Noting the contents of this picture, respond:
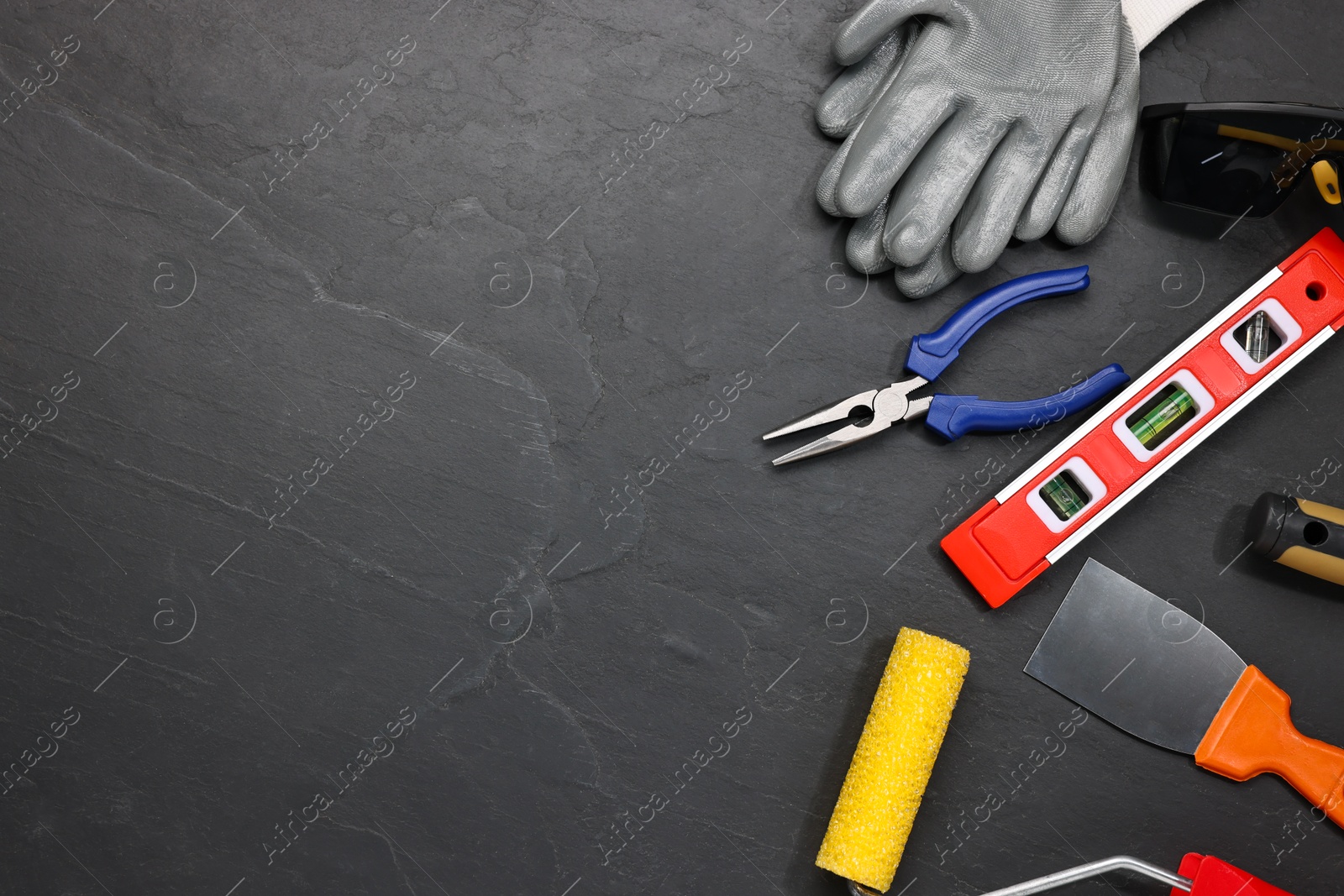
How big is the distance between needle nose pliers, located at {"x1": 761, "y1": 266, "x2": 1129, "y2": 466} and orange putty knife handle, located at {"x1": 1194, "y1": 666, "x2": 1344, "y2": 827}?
0.33 meters

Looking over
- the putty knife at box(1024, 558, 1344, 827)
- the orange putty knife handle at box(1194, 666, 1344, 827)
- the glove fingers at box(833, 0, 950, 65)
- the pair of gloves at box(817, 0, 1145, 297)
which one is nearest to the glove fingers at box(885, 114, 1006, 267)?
the pair of gloves at box(817, 0, 1145, 297)

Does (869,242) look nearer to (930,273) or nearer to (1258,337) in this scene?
(930,273)

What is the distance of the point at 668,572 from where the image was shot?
3.01 ft

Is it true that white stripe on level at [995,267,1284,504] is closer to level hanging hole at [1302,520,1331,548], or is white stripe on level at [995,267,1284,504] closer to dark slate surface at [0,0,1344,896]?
dark slate surface at [0,0,1344,896]

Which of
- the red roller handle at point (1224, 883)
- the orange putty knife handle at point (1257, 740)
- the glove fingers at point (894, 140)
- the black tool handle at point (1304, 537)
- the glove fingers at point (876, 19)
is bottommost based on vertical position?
the red roller handle at point (1224, 883)

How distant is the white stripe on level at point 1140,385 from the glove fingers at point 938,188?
23 centimetres

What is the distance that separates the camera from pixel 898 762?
33.1 inches

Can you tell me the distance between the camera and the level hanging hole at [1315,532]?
2.85ft

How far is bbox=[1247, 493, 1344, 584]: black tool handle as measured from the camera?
34.1 inches

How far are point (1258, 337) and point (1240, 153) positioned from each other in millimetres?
180

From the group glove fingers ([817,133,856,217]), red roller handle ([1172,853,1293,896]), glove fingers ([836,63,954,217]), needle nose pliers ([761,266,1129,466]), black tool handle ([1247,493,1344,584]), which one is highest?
glove fingers ([836,63,954,217])

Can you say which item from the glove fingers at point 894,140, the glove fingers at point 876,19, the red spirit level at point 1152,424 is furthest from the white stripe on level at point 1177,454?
the glove fingers at point 876,19

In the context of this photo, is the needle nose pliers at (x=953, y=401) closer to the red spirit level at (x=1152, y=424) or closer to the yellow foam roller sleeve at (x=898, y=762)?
the red spirit level at (x=1152, y=424)

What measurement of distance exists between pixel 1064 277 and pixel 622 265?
44 centimetres
